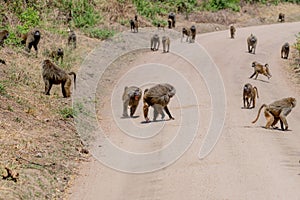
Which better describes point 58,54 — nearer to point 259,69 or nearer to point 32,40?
point 32,40

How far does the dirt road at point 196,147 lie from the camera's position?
10.4 meters

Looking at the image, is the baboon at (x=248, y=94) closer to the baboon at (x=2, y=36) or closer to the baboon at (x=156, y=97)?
the baboon at (x=156, y=97)

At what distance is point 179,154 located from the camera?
1246 cm

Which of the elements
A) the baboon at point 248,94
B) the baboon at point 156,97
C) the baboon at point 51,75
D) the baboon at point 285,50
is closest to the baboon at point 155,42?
the baboon at point 285,50

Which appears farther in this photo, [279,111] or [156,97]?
[156,97]

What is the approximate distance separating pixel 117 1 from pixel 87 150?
1056 inches

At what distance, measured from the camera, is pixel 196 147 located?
1298 centimetres

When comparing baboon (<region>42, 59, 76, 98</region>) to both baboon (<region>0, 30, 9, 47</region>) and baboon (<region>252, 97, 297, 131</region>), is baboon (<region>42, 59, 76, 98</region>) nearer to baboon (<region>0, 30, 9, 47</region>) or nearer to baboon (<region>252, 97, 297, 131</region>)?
baboon (<region>0, 30, 9, 47</region>)

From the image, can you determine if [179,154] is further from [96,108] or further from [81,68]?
[81,68]

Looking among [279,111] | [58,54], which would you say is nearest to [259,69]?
[58,54]

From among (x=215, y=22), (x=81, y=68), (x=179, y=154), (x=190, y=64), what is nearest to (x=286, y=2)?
(x=215, y=22)

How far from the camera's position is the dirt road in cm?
1038

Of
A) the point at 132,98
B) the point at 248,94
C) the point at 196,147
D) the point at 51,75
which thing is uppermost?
the point at 51,75

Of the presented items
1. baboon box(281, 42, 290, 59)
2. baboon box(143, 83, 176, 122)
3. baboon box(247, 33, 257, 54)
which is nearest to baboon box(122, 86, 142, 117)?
baboon box(143, 83, 176, 122)
